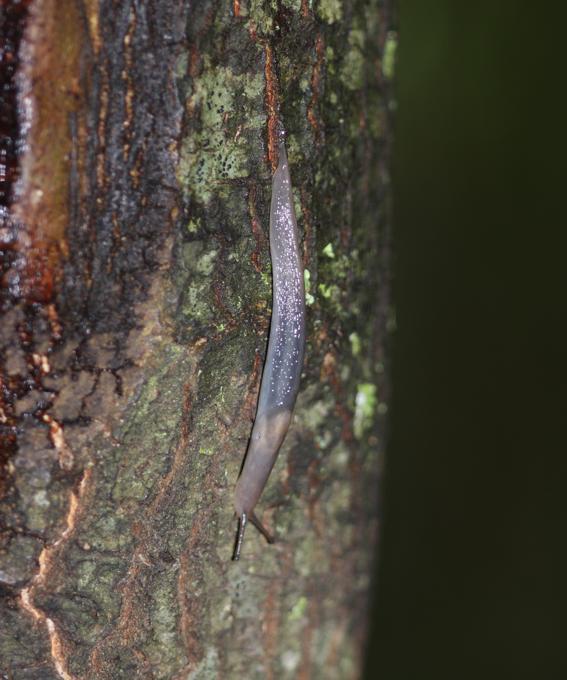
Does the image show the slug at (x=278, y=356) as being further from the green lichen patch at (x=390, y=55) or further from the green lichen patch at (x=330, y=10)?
the green lichen patch at (x=390, y=55)

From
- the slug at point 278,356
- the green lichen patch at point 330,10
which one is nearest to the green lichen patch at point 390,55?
the green lichen patch at point 330,10

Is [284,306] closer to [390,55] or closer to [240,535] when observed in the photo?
[240,535]

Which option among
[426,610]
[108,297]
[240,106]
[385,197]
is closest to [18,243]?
[108,297]

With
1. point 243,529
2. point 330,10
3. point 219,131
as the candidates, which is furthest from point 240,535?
point 330,10

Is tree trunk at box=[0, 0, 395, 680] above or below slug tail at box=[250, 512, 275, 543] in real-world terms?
above

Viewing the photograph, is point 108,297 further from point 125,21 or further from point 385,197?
point 385,197

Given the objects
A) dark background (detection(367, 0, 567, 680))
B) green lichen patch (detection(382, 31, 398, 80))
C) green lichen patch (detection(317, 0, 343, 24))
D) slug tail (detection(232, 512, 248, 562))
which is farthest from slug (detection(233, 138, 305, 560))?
dark background (detection(367, 0, 567, 680))

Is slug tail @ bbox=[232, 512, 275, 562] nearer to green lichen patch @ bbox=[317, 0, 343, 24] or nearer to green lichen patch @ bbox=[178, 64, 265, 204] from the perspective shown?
green lichen patch @ bbox=[178, 64, 265, 204]
